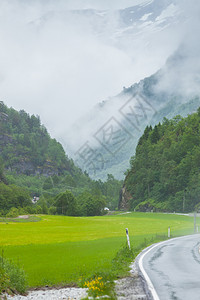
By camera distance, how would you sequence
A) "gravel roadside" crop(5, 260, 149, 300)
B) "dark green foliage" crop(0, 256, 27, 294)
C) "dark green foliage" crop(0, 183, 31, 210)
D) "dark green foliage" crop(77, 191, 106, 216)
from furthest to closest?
"dark green foliage" crop(77, 191, 106, 216)
"dark green foliage" crop(0, 183, 31, 210)
"dark green foliage" crop(0, 256, 27, 294)
"gravel roadside" crop(5, 260, 149, 300)

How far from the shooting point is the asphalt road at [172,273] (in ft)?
43.0

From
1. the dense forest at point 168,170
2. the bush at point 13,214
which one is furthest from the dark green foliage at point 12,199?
the dense forest at point 168,170

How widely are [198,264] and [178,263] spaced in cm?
118

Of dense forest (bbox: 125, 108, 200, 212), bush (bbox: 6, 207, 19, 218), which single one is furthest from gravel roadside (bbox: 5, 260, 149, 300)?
bush (bbox: 6, 207, 19, 218)

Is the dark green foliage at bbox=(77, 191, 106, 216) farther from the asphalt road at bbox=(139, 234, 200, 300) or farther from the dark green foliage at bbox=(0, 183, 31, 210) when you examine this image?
the asphalt road at bbox=(139, 234, 200, 300)

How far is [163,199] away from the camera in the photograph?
422 ft

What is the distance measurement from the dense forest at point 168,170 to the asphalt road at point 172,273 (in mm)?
84086

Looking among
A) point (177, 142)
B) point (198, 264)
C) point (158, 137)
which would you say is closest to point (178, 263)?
point (198, 264)

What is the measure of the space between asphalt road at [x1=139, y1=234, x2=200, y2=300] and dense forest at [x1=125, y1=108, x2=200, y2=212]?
276 feet

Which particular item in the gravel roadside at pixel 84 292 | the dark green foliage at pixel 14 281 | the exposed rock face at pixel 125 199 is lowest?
the gravel roadside at pixel 84 292

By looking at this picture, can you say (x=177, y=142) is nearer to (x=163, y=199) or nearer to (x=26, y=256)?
(x=163, y=199)

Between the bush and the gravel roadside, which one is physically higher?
the bush

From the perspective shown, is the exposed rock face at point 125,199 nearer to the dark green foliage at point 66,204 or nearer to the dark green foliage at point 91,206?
the dark green foliage at point 91,206

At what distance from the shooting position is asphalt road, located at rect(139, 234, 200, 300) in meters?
13.1
